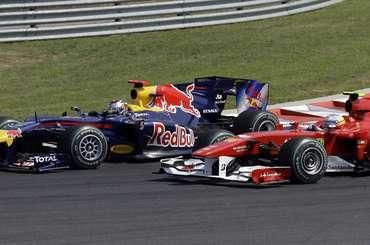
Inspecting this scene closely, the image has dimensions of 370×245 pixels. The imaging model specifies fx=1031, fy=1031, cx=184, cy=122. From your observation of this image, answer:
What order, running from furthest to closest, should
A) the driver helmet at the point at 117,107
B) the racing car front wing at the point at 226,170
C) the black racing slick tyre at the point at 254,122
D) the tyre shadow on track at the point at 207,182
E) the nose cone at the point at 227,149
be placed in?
the black racing slick tyre at the point at 254,122 → the driver helmet at the point at 117,107 → the nose cone at the point at 227,149 → the tyre shadow on track at the point at 207,182 → the racing car front wing at the point at 226,170

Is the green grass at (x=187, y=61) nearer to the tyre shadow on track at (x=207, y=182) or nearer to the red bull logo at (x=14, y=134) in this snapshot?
the red bull logo at (x=14, y=134)

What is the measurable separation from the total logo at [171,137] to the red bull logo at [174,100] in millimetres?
744

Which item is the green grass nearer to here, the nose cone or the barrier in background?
the barrier in background

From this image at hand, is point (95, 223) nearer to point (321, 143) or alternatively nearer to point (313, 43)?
point (321, 143)

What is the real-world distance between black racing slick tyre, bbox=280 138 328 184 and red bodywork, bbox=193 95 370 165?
1.04 feet

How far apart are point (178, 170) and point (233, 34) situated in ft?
45.2

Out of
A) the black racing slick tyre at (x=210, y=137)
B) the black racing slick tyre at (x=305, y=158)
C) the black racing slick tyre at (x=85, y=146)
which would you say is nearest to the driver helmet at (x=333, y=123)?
the black racing slick tyre at (x=305, y=158)

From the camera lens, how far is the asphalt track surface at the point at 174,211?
829cm

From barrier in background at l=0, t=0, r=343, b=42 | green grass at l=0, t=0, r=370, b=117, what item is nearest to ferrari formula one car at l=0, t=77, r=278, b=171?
green grass at l=0, t=0, r=370, b=117

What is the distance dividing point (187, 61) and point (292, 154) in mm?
11815

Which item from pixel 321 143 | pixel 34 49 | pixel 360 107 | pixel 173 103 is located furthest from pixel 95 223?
pixel 34 49

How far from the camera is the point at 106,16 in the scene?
77.8 feet

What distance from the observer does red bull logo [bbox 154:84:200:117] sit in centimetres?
1402

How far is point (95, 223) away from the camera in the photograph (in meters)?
8.90
